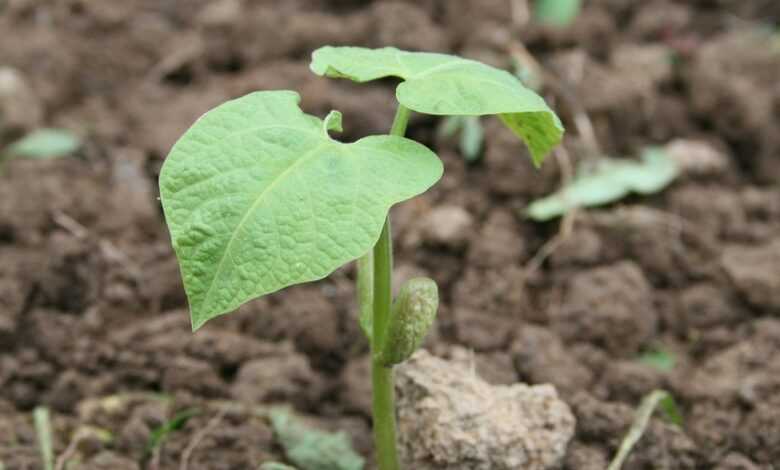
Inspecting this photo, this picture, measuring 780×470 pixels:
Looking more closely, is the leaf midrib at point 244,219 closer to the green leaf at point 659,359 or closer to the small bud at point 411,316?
the small bud at point 411,316

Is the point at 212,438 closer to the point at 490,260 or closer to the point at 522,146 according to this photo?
the point at 490,260

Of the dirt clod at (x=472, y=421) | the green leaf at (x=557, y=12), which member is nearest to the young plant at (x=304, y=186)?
the dirt clod at (x=472, y=421)

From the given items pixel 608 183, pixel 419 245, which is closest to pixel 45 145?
pixel 419 245

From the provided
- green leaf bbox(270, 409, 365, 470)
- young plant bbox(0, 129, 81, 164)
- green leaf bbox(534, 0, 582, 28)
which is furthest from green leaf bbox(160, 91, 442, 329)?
green leaf bbox(534, 0, 582, 28)

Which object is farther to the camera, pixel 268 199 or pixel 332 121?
pixel 332 121

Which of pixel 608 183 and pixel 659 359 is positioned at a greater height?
pixel 608 183

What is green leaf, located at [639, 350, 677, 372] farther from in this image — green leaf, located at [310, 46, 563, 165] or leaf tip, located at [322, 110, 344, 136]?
leaf tip, located at [322, 110, 344, 136]

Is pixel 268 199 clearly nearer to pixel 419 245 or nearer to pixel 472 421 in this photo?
pixel 472 421
